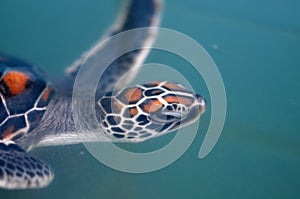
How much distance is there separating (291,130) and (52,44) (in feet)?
6.85

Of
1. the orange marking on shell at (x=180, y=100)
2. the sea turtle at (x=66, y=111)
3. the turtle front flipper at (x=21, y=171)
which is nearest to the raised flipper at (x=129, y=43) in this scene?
the sea turtle at (x=66, y=111)

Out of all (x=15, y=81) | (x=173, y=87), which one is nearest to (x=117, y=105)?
(x=173, y=87)

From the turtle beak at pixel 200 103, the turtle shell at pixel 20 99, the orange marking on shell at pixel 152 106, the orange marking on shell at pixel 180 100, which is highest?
the turtle beak at pixel 200 103

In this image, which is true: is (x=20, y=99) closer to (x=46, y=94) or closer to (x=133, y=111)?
(x=46, y=94)

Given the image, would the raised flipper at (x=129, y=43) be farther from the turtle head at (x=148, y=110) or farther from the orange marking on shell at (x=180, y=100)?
the orange marking on shell at (x=180, y=100)

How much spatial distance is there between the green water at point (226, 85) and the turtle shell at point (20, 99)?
20 centimetres

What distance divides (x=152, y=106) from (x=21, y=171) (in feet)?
2.33

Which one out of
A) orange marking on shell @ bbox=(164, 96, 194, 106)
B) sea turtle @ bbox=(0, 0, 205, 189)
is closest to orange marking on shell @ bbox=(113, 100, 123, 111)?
sea turtle @ bbox=(0, 0, 205, 189)

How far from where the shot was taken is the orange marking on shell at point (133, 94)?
6.22ft

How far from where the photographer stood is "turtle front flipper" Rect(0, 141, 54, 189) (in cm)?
144

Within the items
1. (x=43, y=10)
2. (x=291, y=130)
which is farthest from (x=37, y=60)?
(x=291, y=130)

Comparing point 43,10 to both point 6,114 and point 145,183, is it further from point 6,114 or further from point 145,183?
point 145,183

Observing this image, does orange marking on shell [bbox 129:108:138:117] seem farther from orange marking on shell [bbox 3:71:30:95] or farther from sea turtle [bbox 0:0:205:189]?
orange marking on shell [bbox 3:71:30:95]

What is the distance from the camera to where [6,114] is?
1.80 m
